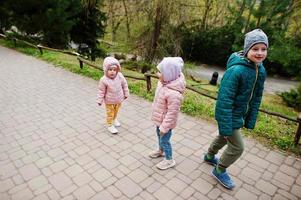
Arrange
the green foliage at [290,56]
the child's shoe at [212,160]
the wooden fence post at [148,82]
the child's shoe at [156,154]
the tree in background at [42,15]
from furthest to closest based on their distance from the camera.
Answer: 1. the tree in background at [42,15]
2. the green foliage at [290,56]
3. the wooden fence post at [148,82]
4. the child's shoe at [156,154]
5. the child's shoe at [212,160]

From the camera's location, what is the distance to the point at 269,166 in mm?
4098

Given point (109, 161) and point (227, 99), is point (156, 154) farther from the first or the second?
point (227, 99)

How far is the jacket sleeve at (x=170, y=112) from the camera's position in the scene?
3.34m

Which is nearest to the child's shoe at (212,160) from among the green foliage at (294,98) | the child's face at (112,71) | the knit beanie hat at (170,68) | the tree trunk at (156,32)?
the knit beanie hat at (170,68)

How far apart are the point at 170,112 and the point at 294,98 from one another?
767cm

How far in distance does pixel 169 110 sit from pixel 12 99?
5.05 m

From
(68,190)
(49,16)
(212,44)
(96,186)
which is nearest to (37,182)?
(68,190)

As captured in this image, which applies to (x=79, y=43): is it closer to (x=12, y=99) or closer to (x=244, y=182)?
→ (x=12, y=99)

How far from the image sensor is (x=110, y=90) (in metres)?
4.66

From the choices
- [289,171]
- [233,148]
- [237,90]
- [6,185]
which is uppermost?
[237,90]

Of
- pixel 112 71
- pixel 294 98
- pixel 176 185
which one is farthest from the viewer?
pixel 294 98

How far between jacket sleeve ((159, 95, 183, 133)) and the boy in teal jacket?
0.53 meters

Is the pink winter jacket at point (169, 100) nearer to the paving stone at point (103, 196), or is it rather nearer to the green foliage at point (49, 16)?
the paving stone at point (103, 196)

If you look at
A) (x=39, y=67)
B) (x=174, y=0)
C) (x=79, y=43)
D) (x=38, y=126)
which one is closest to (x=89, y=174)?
(x=38, y=126)
